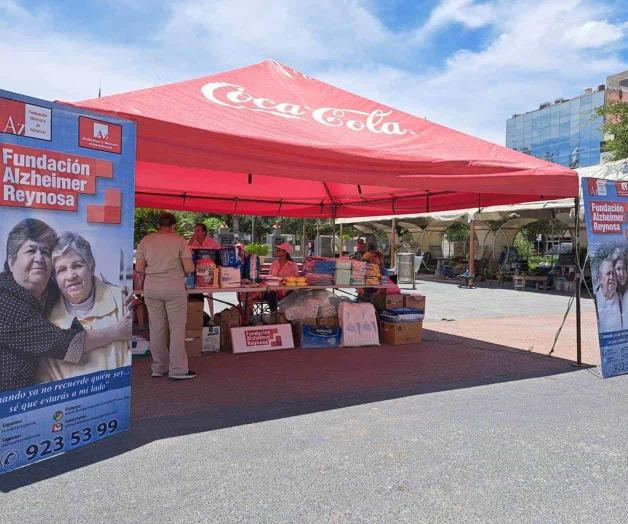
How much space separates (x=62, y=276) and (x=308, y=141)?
2.86 metres

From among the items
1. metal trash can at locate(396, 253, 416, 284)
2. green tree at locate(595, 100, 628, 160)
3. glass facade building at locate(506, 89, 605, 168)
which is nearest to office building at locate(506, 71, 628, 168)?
glass facade building at locate(506, 89, 605, 168)

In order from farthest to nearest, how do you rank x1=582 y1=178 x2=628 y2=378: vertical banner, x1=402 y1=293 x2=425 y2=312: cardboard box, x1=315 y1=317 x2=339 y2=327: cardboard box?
1. x1=402 y1=293 x2=425 y2=312: cardboard box
2. x1=315 y1=317 x2=339 y2=327: cardboard box
3. x1=582 y1=178 x2=628 y2=378: vertical banner

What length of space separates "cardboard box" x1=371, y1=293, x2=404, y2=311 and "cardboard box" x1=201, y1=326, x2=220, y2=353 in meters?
2.72

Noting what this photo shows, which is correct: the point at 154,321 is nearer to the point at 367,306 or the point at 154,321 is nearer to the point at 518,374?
the point at 367,306

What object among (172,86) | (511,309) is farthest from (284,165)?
(511,309)

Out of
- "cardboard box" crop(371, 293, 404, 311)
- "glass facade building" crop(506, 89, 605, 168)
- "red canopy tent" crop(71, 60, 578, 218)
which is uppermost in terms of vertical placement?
"glass facade building" crop(506, 89, 605, 168)

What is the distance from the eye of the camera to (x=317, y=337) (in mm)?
7953

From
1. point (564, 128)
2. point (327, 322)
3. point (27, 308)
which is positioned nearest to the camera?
point (27, 308)

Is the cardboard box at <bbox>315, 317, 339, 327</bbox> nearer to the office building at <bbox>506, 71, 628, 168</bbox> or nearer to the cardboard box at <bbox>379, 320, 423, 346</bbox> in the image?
the cardboard box at <bbox>379, 320, 423, 346</bbox>

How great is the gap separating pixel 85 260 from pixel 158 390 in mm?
2151

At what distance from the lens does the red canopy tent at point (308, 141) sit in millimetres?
5000

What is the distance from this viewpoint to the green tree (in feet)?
67.6

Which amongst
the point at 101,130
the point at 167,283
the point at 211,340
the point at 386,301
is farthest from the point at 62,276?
the point at 386,301

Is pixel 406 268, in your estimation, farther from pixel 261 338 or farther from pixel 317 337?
pixel 261 338
